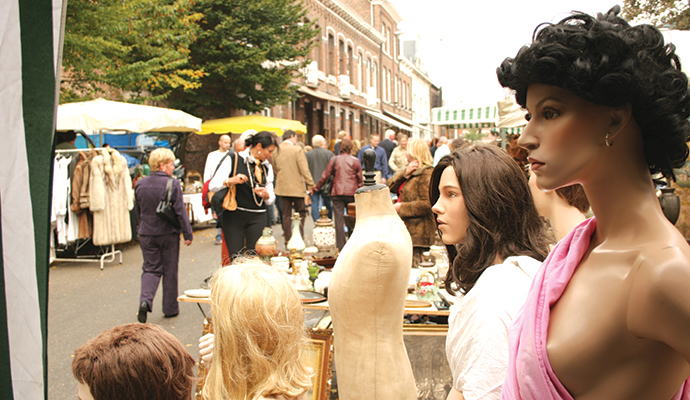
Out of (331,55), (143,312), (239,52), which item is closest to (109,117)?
(143,312)

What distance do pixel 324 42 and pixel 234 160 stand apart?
22192 millimetres

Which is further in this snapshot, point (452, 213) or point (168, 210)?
point (168, 210)

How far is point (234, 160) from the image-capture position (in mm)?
5598

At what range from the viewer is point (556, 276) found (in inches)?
38.3

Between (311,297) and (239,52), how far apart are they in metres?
13.4

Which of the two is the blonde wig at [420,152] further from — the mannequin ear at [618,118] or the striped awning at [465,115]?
the striped awning at [465,115]

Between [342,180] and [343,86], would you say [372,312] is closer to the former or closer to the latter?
[342,180]

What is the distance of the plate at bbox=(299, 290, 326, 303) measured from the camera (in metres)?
3.41

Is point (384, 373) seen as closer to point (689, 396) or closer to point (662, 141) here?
point (689, 396)

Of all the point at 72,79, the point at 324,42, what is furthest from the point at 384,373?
the point at 324,42

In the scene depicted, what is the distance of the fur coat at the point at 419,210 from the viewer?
5.12 meters

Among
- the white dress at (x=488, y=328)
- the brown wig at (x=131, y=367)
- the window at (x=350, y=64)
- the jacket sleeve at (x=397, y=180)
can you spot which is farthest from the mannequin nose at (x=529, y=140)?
the window at (x=350, y=64)

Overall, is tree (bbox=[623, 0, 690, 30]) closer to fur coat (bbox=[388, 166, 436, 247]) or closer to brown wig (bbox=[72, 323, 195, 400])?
fur coat (bbox=[388, 166, 436, 247])

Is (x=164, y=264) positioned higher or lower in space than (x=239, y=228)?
lower
